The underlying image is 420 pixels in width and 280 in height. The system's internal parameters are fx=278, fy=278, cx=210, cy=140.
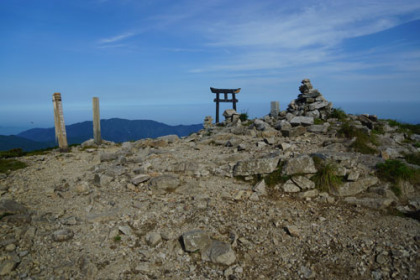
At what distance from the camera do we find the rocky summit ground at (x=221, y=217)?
4852mm

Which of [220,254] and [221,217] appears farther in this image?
[221,217]

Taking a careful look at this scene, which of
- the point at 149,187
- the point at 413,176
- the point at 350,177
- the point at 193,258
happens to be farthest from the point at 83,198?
the point at 413,176

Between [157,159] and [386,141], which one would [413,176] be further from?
[157,159]

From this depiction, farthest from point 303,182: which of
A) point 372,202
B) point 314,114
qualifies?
point 314,114

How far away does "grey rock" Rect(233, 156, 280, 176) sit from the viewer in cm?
796

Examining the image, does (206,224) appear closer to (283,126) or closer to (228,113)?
(283,126)

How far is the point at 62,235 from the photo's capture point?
559cm

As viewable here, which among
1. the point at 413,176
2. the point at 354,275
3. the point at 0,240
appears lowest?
the point at 354,275

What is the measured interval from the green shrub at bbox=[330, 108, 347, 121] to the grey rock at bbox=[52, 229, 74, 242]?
12.7 m

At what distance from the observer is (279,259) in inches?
200

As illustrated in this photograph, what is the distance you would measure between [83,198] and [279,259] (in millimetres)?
5239

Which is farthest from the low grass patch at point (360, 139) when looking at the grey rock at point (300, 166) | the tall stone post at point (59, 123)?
the tall stone post at point (59, 123)

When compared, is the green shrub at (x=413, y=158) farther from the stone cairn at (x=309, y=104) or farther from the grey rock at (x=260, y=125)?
the grey rock at (x=260, y=125)

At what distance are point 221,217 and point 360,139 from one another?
6637 millimetres
